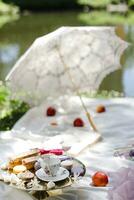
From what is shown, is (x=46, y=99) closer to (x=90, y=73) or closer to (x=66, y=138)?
(x=90, y=73)

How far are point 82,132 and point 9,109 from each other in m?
1.29

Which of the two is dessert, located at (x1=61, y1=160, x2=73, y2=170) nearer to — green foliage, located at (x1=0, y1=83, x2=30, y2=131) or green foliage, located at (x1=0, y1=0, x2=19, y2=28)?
green foliage, located at (x1=0, y1=83, x2=30, y2=131)

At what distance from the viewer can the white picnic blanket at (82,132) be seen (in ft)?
10.8

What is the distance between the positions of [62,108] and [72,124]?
0.46 metres

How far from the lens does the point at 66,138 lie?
428cm

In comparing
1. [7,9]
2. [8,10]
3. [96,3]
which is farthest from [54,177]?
[96,3]

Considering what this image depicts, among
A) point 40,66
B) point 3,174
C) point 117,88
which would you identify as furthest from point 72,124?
point 117,88

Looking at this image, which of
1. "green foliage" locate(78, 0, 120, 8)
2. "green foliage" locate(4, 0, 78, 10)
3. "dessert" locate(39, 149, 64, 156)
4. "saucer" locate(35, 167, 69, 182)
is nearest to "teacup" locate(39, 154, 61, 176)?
"saucer" locate(35, 167, 69, 182)

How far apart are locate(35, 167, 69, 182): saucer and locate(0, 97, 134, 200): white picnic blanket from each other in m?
0.18

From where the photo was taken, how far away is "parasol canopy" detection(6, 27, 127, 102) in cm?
478

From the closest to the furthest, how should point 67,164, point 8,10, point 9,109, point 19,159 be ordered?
1. point 67,164
2. point 19,159
3. point 9,109
4. point 8,10

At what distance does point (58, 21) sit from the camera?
18.7 metres

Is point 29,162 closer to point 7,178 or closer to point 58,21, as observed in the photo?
point 7,178

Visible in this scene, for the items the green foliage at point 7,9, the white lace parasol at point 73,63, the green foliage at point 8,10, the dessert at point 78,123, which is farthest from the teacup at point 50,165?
the green foliage at point 7,9
